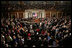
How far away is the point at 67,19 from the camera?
1048 cm

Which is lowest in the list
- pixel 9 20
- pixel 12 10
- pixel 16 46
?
pixel 16 46

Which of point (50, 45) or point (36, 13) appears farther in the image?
point (36, 13)

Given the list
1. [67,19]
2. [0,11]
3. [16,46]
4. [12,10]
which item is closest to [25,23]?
[12,10]

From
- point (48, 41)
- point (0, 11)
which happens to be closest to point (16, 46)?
point (48, 41)

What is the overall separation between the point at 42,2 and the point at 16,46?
436 cm

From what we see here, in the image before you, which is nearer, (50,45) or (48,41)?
(50,45)

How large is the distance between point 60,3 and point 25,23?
133 inches

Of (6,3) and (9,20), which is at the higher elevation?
(6,3)

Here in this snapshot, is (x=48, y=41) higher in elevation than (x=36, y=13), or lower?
lower

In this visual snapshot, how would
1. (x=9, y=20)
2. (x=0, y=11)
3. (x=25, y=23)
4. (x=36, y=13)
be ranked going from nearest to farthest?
(x=0, y=11) < (x=9, y=20) < (x=36, y=13) < (x=25, y=23)

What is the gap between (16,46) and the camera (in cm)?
608

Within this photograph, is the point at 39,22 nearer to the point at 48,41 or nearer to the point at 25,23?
the point at 25,23

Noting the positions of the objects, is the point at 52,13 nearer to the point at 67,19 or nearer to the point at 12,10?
the point at 67,19

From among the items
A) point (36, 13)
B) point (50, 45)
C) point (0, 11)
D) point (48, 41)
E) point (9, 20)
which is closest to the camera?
point (50, 45)
